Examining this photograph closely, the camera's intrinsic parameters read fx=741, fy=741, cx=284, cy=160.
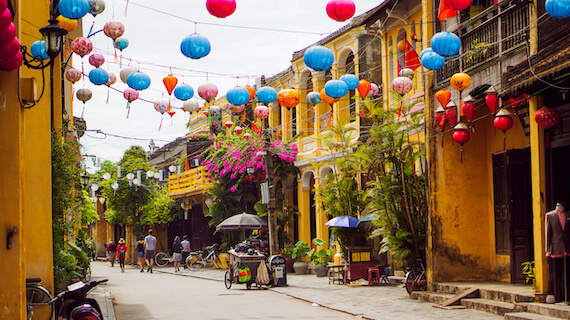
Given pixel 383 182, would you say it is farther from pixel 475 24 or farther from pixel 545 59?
pixel 545 59

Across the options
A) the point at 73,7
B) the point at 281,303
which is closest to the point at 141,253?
the point at 281,303

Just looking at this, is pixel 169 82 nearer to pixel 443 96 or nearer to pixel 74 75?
pixel 74 75

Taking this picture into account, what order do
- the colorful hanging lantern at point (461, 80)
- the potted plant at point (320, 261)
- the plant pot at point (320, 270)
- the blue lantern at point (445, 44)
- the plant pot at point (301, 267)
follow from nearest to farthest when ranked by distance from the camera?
the blue lantern at point (445, 44)
the colorful hanging lantern at point (461, 80)
the potted plant at point (320, 261)
the plant pot at point (320, 270)
the plant pot at point (301, 267)

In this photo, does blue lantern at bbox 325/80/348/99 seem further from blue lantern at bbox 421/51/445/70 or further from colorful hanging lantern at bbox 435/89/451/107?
colorful hanging lantern at bbox 435/89/451/107

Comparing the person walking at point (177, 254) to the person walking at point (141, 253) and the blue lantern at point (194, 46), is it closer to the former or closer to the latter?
the person walking at point (141, 253)

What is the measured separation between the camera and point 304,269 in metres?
27.9

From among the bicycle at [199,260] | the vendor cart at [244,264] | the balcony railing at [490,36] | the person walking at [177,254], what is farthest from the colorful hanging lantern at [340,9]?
the person walking at [177,254]

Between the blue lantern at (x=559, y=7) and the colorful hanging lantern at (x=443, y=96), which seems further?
the colorful hanging lantern at (x=443, y=96)

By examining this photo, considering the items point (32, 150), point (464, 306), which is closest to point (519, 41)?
point (464, 306)

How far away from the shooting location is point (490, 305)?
1384 centimetres

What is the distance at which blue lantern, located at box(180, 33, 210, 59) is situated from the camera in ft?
43.6

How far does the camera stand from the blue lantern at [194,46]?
13289 millimetres

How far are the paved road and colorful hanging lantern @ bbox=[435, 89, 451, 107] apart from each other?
528 centimetres

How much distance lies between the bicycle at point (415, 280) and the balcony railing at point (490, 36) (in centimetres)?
440
